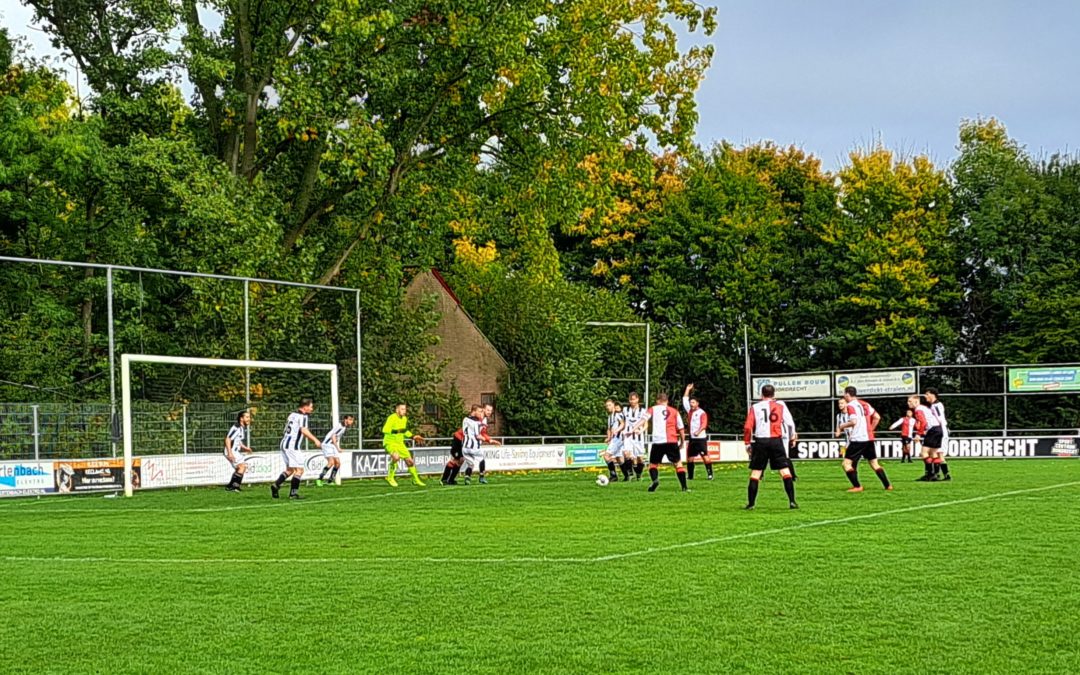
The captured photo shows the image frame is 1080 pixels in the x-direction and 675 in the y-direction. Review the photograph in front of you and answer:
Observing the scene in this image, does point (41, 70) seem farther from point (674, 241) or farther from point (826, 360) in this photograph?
point (826, 360)

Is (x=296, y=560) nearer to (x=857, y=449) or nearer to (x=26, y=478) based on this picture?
(x=857, y=449)

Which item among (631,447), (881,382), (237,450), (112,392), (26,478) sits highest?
(112,392)

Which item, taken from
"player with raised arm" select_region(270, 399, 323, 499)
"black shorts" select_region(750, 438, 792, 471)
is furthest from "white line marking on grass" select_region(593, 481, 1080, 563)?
"player with raised arm" select_region(270, 399, 323, 499)

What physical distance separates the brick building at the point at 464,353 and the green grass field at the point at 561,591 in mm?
32713

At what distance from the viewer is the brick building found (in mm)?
52781

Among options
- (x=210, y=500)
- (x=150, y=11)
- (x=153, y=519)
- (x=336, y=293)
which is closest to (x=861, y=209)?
(x=336, y=293)

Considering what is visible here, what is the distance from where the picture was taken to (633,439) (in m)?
30.4

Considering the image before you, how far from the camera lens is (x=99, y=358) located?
109 feet

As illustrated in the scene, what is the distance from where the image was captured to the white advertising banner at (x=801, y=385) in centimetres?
5112

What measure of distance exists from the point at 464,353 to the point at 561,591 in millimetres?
42815

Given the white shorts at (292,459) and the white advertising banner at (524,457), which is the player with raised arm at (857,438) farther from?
the white advertising banner at (524,457)

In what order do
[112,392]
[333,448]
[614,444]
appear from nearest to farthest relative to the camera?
[112,392] → [333,448] → [614,444]

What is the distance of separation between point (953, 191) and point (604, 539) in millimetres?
52058

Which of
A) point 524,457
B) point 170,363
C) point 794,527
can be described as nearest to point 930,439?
point 794,527
